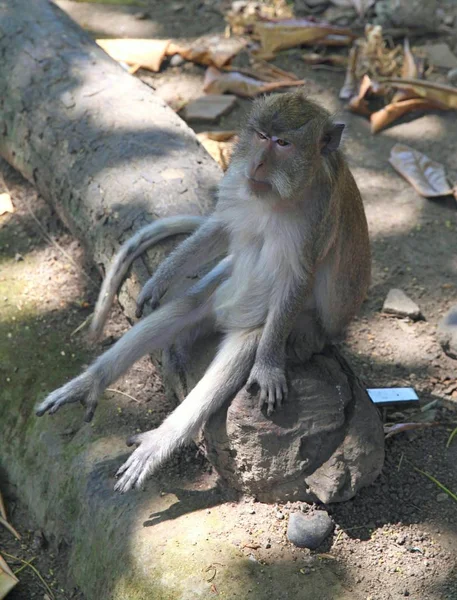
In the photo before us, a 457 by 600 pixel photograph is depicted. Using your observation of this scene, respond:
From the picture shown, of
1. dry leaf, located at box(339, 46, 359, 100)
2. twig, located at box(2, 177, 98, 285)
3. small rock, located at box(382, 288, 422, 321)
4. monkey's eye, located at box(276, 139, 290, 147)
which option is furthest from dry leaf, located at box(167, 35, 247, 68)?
monkey's eye, located at box(276, 139, 290, 147)

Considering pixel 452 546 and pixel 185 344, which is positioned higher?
pixel 185 344

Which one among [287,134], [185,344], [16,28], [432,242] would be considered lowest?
[432,242]

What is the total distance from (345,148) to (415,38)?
179 centimetres

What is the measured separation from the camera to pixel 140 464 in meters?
3.63

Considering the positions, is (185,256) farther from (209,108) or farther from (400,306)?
(209,108)

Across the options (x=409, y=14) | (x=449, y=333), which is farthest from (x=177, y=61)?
(x=449, y=333)

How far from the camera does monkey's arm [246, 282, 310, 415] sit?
3484 millimetres

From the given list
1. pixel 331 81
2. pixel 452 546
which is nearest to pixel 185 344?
pixel 452 546

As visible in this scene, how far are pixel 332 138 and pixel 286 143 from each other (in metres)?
0.24

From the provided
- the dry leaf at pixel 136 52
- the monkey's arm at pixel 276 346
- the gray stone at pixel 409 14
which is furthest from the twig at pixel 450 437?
the gray stone at pixel 409 14

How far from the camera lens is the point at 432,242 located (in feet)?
17.7

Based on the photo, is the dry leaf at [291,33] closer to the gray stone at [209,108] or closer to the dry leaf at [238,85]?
the dry leaf at [238,85]

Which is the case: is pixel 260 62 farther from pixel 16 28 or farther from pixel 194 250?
pixel 194 250

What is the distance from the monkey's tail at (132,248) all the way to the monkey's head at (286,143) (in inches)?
33.0
